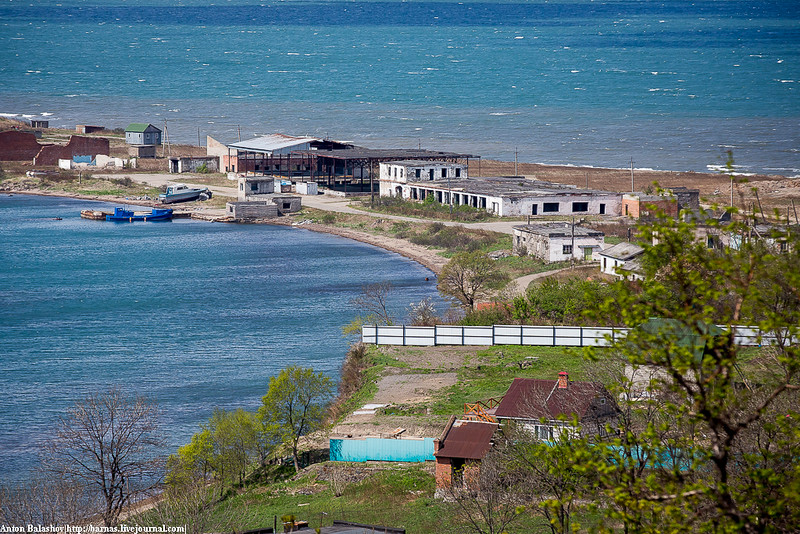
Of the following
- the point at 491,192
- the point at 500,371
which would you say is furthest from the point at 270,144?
the point at 500,371

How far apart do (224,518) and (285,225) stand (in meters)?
41.7

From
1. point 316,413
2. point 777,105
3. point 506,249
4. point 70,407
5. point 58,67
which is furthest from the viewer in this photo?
point 58,67

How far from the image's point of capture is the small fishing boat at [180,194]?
61.6 meters

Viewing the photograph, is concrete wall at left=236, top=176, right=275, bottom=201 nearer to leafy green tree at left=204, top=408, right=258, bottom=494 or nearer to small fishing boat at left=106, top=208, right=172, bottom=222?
small fishing boat at left=106, top=208, right=172, bottom=222

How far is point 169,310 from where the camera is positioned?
37.7 m

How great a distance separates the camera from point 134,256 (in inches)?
1911

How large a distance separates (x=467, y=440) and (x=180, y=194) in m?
45.9

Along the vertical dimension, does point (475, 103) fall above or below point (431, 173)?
above

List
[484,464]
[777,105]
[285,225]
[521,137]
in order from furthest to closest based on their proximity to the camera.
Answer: [777,105], [521,137], [285,225], [484,464]

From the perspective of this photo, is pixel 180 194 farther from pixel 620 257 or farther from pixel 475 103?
pixel 475 103

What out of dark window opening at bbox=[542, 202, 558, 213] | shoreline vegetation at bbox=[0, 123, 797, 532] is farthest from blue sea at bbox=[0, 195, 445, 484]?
dark window opening at bbox=[542, 202, 558, 213]

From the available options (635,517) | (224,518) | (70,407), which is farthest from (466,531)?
(70,407)

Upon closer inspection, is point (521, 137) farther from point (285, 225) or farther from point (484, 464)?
point (484, 464)

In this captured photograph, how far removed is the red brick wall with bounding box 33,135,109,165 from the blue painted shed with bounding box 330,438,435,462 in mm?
58580
